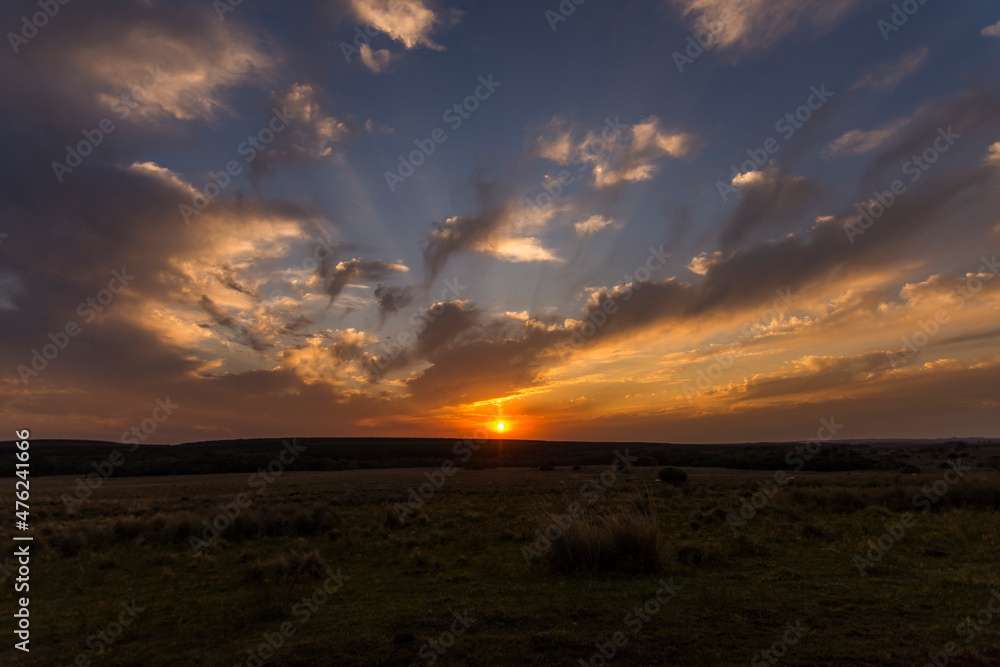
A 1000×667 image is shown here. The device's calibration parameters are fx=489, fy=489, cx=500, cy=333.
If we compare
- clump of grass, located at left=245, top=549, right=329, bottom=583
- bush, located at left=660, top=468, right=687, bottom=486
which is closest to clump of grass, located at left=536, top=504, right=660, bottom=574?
clump of grass, located at left=245, top=549, right=329, bottom=583

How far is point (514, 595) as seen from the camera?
9.16 m

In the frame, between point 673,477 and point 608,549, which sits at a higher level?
point 608,549

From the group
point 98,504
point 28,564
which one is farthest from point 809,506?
point 98,504

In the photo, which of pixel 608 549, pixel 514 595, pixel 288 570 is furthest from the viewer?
pixel 288 570

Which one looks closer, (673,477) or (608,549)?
(608,549)

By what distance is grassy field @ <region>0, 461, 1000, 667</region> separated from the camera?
21.6ft

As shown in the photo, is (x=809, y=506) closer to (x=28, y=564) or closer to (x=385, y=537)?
(x=385, y=537)

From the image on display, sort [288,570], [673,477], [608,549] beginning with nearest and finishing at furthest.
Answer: [608,549], [288,570], [673,477]

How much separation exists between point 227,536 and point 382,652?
14028mm

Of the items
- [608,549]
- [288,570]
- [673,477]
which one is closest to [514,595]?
[608,549]

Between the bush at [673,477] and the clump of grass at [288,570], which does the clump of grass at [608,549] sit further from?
the bush at [673,477]

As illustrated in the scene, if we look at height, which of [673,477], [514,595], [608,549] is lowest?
[673,477]

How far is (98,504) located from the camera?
91.5 ft

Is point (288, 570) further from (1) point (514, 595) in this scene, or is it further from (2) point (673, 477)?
(2) point (673, 477)
